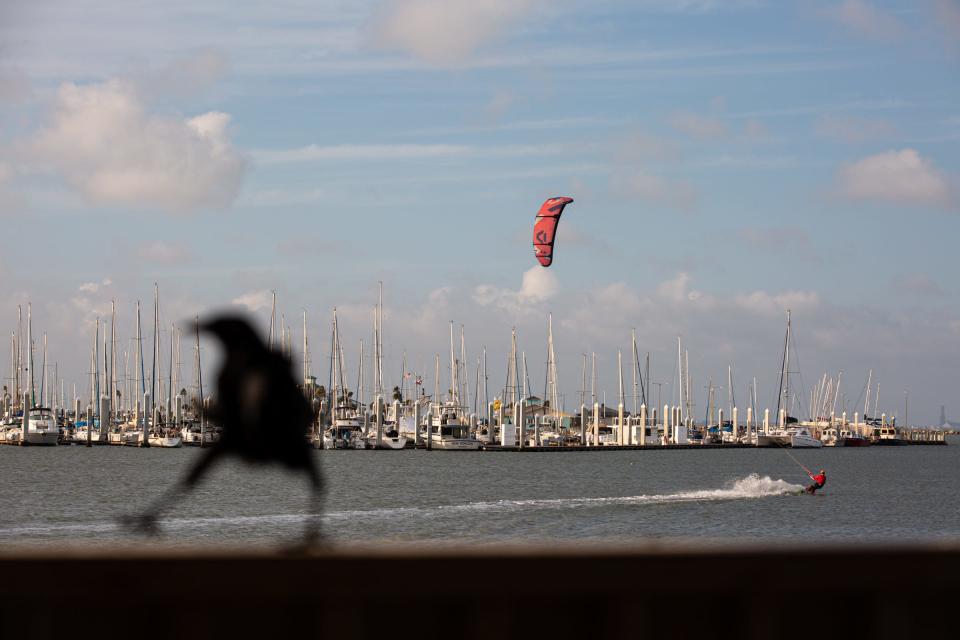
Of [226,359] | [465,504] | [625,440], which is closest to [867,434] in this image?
[625,440]

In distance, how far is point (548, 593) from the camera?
152 inches

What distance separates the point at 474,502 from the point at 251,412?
4950cm

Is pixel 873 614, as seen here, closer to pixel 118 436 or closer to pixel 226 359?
pixel 226 359

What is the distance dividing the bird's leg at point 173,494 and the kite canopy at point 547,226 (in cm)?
6936

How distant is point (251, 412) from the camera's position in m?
5.98

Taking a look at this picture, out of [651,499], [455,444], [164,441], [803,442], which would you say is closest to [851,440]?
[803,442]

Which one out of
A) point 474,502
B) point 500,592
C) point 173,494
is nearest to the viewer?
point 500,592

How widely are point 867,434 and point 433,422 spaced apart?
10227cm

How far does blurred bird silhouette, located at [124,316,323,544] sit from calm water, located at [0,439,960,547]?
0.57 ft

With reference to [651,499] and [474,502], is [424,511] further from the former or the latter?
[651,499]

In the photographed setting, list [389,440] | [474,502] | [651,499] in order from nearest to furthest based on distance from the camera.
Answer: [474,502] → [651,499] → [389,440]

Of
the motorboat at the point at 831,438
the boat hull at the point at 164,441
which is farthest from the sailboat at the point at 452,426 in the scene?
the motorboat at the point at 831,438

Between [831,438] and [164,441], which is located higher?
[164,441]

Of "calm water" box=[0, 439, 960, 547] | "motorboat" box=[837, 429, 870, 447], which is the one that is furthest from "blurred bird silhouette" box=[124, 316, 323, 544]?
"motorboat" box=[837, 429, 870, 447]
